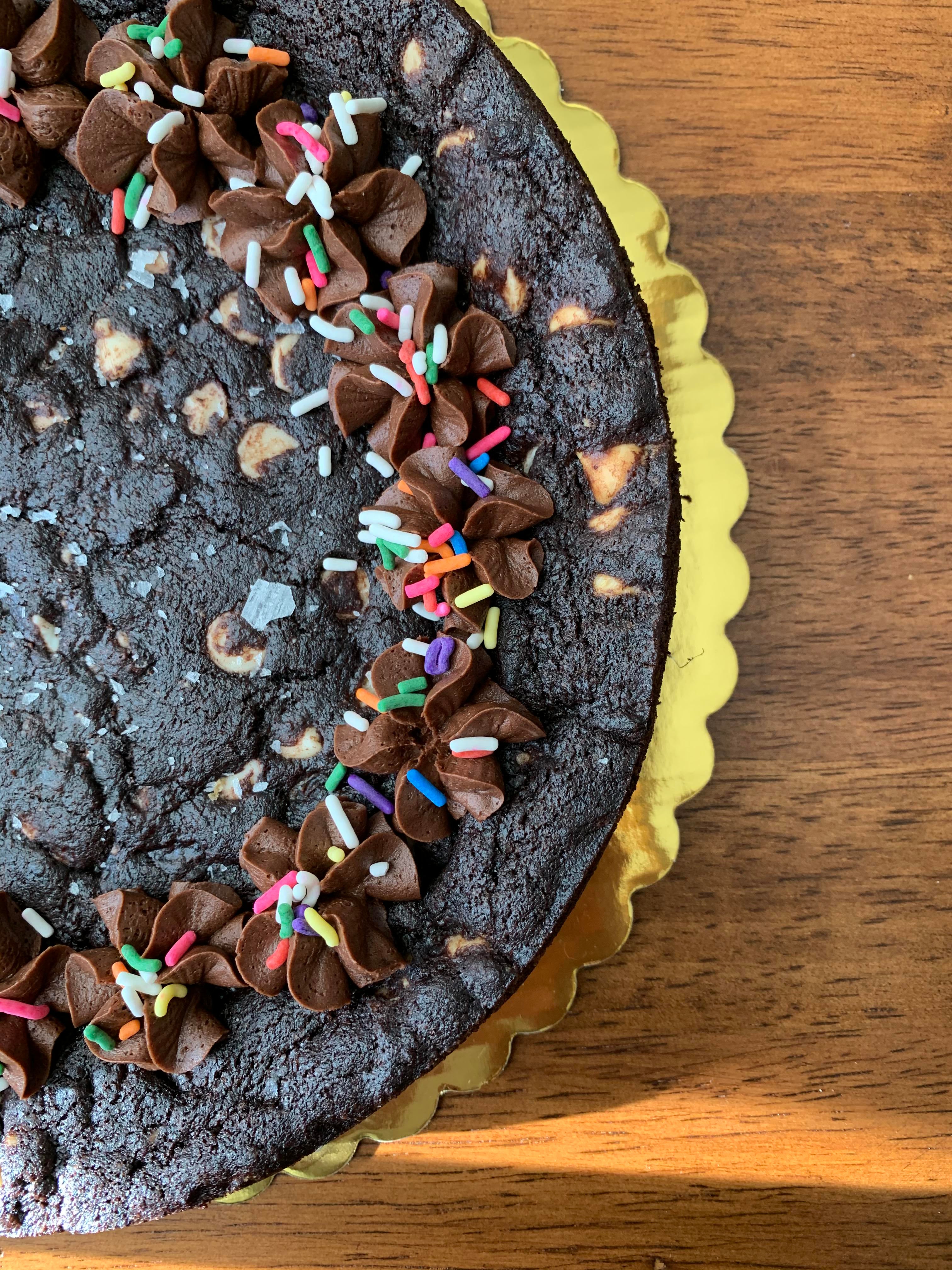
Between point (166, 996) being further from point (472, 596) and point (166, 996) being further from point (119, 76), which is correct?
point (119, 76)

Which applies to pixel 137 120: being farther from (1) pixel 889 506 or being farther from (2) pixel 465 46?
(1) pixel 889 506

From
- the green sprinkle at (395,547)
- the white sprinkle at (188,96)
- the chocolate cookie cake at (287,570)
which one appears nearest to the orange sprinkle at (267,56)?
the chocolate cookie cake at (287,570)

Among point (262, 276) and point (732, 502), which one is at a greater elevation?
point (262, 276)

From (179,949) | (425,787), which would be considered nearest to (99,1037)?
(179,949)

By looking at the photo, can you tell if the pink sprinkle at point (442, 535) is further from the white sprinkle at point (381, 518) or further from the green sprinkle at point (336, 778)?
the green sprinkle at point (336, 778)

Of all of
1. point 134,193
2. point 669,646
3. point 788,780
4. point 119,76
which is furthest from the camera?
point 788,780

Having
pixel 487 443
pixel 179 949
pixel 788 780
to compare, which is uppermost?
pixel 487 443

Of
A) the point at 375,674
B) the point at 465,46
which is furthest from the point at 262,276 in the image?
the point at 375,674
